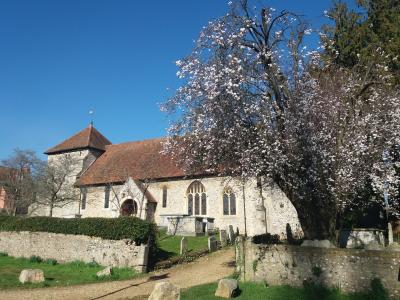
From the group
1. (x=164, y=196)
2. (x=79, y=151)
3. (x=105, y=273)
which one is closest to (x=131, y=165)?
(x=164, y=196)

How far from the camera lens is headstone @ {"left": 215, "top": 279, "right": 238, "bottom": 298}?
35.4 feet

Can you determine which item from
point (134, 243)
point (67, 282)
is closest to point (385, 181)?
point (134, 243)

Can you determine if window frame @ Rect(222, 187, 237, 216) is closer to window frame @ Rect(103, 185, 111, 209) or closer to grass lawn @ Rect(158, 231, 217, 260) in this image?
grass lawn @ Rect(158, 231, 217, 260)

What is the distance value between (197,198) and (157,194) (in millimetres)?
3910

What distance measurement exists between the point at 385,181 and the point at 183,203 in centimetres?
2037

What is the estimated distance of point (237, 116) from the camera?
1285 cm

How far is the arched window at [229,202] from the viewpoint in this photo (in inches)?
1174

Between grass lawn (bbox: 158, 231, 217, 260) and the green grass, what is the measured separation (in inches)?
127

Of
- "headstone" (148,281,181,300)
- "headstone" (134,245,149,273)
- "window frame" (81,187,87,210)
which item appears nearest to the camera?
"headstone" (148,281,181,300)

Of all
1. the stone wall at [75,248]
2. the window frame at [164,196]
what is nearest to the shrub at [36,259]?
the stone wall at [75,248]

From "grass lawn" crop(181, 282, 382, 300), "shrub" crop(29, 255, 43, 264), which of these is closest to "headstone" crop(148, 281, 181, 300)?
"grass lawn" crop(181, 282, 382, 300)

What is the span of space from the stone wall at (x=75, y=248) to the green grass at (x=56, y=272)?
0.42 meters

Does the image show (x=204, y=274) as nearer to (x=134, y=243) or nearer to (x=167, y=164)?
(x=134, y=243)

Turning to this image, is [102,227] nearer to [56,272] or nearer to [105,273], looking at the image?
[56,272]
